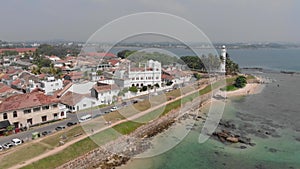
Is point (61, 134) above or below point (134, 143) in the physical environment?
above

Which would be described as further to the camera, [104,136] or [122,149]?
[104,136]

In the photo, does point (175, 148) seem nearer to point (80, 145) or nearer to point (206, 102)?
point (80, 145)

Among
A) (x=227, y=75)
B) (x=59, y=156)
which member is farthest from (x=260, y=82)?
(x=59, y=156)

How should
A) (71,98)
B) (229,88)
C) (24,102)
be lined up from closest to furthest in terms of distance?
(24,102) < (71,98) < (229,88)

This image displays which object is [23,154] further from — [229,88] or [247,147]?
[229,88]

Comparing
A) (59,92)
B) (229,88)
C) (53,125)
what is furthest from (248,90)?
(53,125)

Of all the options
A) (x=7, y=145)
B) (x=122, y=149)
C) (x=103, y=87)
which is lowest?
(x=122, y=149)

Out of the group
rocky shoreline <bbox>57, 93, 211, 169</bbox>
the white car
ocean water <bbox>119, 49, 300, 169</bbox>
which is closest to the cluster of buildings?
the white car

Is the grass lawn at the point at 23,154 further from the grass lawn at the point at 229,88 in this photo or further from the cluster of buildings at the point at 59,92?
the grass lawn at the point at 229,88

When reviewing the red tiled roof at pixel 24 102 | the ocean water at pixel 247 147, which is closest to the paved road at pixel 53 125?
the red tiled roof at pixel 24 102

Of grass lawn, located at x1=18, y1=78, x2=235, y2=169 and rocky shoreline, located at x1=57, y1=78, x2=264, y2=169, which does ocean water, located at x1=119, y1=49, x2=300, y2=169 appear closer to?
rocky shoreline, located at x1=57, y1=78, x2=264, y2=169
